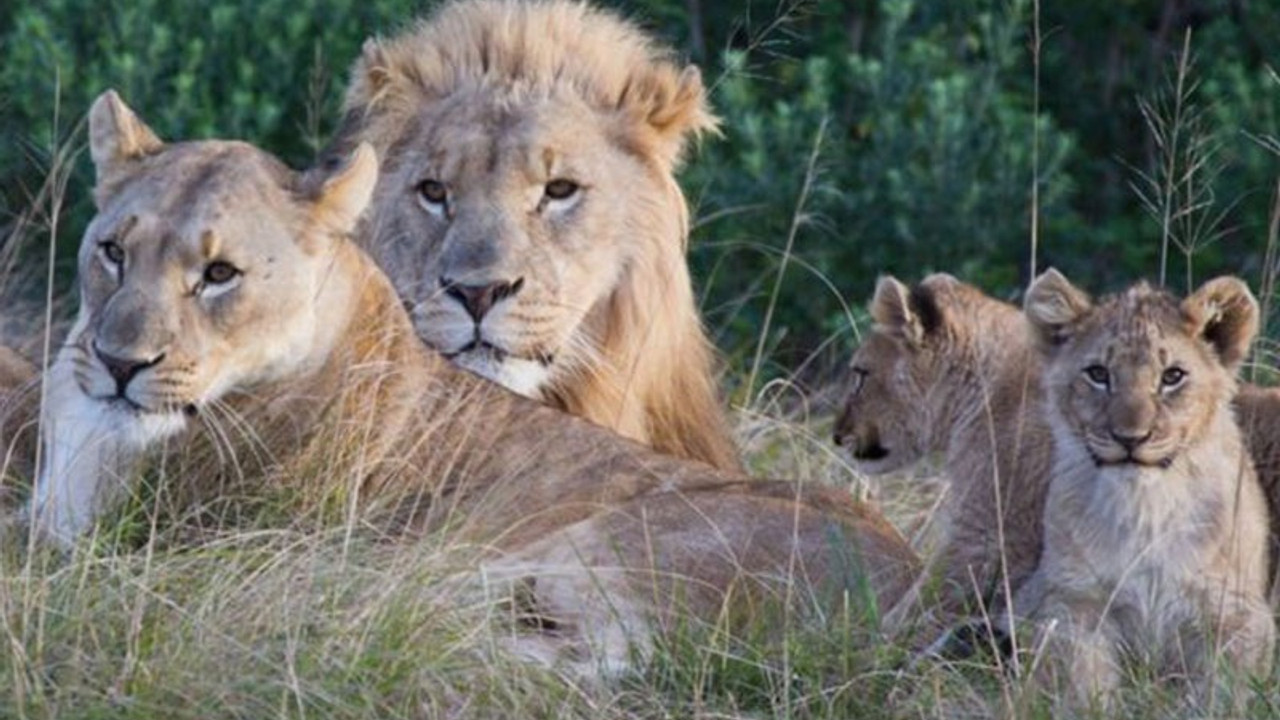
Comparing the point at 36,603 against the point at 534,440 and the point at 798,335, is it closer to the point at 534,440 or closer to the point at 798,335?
the point at 534,440

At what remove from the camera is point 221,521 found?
6812 millimetres

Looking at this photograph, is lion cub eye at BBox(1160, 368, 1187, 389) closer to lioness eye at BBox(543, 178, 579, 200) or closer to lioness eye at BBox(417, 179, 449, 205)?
lioness eye at BBox(543, 178, 579, 200)

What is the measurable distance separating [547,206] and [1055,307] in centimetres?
182

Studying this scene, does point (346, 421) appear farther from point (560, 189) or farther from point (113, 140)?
point (560, 189)

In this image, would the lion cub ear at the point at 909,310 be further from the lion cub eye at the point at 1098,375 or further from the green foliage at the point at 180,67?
the green foliage at the point at 180,67

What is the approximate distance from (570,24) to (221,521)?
1999 millimetres

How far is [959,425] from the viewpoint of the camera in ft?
23.4

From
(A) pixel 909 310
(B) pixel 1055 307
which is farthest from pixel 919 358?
(B) pixel 1055 307

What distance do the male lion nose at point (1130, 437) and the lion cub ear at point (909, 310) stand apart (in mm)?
1176

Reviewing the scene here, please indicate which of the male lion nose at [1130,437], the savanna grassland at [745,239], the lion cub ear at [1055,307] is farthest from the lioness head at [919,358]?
the male lion nose at [1130,437]

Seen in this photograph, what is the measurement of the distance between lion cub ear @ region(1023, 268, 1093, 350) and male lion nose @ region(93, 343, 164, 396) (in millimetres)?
1658

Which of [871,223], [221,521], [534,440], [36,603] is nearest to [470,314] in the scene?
[534,440]

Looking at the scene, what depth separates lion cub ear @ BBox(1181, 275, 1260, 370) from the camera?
626 centimetres

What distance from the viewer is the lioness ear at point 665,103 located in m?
8.27
